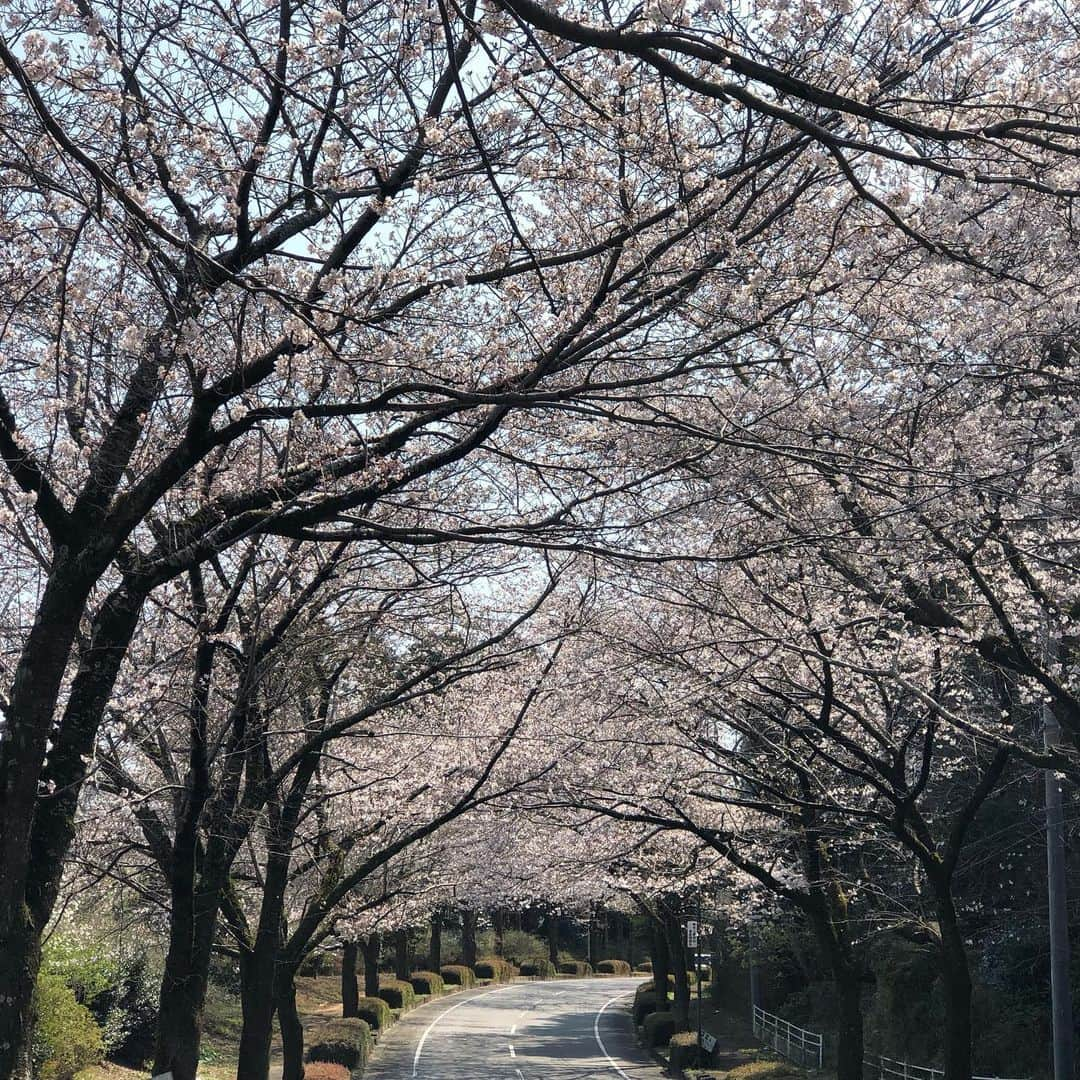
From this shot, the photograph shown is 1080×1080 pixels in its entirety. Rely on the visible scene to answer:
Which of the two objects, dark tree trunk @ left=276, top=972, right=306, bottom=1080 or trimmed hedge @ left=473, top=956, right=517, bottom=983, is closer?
dark tree trunk @ left=276, top=972, right=306, bottom=1080

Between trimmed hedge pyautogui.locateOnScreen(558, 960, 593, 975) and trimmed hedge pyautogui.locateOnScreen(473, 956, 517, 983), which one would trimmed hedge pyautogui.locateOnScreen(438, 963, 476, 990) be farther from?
trimmed hedge pyautogui.locateOnScreen(558, 960, 593, 975)

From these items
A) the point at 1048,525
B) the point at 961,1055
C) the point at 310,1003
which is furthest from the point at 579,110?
the point at 310,1003

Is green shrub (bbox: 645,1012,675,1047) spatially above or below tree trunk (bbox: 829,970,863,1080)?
below

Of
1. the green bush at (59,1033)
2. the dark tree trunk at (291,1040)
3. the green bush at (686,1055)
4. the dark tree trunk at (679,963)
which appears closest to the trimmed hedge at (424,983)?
the dark tree trunk at (679,963)

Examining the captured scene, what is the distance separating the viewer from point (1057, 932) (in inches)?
489

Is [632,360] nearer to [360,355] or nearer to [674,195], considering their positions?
[674,195]

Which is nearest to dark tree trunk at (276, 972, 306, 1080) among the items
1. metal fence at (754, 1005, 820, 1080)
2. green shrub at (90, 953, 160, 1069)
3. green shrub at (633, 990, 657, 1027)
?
green shrub at (90, 953, 160, 1069)

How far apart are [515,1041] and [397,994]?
5.84 metres

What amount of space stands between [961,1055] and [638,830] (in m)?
8.51

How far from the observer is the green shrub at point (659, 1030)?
3019cm

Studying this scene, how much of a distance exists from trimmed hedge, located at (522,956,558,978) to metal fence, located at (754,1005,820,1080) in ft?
96.2

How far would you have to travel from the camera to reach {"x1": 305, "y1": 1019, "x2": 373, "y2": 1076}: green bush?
75.5 ft

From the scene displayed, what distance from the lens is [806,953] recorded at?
30453 mm

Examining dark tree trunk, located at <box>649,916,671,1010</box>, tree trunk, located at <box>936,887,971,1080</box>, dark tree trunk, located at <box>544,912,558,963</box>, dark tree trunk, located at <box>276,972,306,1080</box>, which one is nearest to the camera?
tree trunk, located at <box>936,887,971,1080</box>
